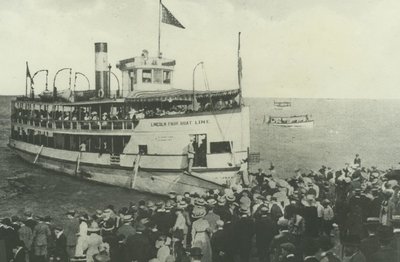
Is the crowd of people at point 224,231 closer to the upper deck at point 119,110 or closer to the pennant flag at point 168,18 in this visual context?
the upper deck at point 119,110

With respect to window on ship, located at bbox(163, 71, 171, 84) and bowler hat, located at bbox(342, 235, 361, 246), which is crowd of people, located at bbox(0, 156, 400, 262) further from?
window on ship, located at bbox(163, 71, 171, 84)

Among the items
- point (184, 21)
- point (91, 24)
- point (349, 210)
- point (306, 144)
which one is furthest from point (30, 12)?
point (306, 144)

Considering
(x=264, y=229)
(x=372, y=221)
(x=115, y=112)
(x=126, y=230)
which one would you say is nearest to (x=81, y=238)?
(x=126, y=230)

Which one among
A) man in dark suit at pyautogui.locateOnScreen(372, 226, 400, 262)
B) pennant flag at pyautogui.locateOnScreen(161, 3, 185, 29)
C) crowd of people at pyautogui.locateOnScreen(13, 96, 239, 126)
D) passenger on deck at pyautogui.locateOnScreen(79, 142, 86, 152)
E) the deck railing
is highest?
pennant flag at pyautogui.locateOnScreen(161, 3, 185, 29)

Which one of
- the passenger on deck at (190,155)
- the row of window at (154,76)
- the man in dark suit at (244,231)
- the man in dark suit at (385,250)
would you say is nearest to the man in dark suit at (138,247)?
the man in dark suit at (244,231)

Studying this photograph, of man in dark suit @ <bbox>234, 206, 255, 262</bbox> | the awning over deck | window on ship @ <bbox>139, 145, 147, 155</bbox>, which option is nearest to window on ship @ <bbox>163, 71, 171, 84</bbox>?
the awning over deck

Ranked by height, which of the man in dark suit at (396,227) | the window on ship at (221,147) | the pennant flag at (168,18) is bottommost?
the man in dark suit at (396,227)
